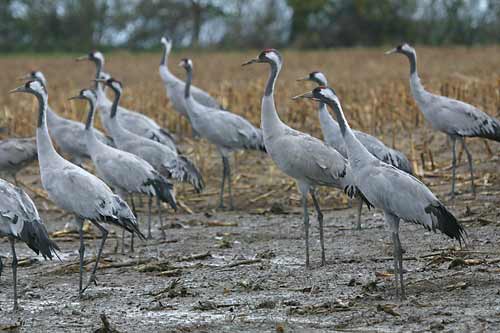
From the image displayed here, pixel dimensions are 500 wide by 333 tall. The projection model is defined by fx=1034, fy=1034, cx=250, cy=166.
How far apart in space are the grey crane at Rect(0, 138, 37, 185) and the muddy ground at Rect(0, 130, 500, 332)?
93cm

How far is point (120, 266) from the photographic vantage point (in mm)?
8750

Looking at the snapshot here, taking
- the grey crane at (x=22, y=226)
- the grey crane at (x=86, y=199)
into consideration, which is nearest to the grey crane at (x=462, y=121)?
the grey crane at (x=86, y=199)

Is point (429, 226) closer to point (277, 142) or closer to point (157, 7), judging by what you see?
point (277, 142)

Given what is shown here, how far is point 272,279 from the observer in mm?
7863

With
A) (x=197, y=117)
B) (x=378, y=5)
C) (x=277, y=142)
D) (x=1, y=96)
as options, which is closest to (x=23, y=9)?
(x=378, y=5)

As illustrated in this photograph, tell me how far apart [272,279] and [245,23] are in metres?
38.7

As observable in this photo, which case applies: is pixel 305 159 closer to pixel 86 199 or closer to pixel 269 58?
pixel 269 58

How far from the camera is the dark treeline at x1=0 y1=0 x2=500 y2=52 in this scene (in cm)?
4209

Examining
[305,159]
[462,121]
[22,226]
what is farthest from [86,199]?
[462,121]

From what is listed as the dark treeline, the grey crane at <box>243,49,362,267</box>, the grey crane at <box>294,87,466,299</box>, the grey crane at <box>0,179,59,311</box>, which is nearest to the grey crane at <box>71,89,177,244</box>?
the grey crane at <box>243,49,362,267</box>

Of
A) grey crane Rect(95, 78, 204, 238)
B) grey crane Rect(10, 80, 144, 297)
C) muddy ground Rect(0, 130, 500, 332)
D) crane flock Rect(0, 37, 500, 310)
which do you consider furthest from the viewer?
grey crane Rect(95, 78, 204, 238)

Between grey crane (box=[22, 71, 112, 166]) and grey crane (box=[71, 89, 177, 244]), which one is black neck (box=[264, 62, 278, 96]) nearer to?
grey crane (box=[71, 89, 177, 244])

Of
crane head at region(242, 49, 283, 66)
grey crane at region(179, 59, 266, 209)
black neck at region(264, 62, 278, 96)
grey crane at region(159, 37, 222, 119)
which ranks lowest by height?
grey crane at region(179, 59, 266, 209)

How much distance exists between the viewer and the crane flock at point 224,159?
7227mm
